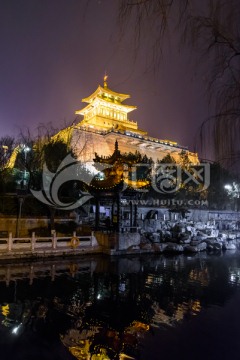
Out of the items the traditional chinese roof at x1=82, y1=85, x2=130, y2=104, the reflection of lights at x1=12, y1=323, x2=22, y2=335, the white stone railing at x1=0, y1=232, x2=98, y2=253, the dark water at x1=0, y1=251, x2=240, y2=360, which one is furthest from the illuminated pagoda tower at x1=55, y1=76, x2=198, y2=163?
the reflection of lights at x1=12, y1=323, x2=22, y2=335

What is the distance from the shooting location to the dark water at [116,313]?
17.8ft

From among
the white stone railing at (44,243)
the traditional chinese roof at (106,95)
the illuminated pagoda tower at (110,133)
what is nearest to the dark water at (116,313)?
the white stone railing at (44,243)

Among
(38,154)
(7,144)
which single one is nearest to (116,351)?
(38,154)

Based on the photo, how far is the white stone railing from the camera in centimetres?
1349

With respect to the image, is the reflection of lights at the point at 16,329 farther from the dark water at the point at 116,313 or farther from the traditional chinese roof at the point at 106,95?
the traditional chinese roof at the point at 106,95

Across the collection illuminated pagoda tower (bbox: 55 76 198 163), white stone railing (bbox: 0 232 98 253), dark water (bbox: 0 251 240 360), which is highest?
illuminated pagoda tower (bbox: 55 76 198 163)

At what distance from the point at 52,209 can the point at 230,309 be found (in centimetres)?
1348

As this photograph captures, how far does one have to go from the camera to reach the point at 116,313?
7.29 metres

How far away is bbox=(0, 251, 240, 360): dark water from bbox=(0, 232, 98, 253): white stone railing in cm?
149

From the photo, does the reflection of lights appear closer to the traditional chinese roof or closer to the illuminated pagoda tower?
the illuminated pagoda tower

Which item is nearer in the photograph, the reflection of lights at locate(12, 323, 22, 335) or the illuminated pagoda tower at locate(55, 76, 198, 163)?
the reflection of lights at locate(12, 323, 22, 335)

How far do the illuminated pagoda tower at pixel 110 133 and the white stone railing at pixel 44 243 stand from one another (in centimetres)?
2324

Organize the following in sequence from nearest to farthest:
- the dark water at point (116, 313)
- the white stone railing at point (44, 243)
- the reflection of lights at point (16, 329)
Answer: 1. the dark water at point (116, 313)
2. the reflection of lights at point (16, 329)
3. the white stone railing at point (44, 243)

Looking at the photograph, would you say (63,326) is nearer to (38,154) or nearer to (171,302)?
(171,302)
